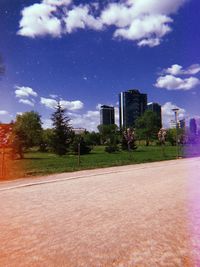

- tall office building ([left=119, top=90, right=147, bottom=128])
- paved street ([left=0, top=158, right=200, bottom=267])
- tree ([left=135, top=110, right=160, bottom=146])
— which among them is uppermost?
tall office building ([left=119, top=90, right=147, bottom=128])

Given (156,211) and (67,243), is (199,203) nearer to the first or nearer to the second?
(156,211)

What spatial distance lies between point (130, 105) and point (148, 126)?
60048 millimetres

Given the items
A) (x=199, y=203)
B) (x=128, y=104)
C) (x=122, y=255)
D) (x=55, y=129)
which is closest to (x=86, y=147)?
(x=55, y=129)

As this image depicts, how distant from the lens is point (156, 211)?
723cm

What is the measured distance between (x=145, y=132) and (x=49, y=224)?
330 feet

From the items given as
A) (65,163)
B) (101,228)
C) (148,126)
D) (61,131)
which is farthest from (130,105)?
(101,228)

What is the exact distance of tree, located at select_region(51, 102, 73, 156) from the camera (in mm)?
45156

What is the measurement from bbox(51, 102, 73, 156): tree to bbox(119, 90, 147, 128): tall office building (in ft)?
392

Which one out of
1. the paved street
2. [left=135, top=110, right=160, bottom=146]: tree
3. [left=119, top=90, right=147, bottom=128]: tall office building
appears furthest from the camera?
[left=119, top=90, right=147, bottom=128]: tall office building

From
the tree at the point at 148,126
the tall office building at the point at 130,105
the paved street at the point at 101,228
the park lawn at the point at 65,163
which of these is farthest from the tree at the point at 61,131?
the tall office building at the point at 130,105

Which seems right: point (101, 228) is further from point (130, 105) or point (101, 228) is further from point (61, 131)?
point (130, 105)

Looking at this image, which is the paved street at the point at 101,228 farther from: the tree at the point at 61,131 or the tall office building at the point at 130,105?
the tall office building at the point at 130,105

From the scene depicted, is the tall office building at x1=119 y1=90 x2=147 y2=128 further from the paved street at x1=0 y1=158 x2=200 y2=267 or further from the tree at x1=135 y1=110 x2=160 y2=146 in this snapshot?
the paved street at x1=0 y1=158 x2=200 y2=267

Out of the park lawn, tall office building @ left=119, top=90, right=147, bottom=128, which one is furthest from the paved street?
tall office building @ left=119, top=90, right=147, bottom=128
